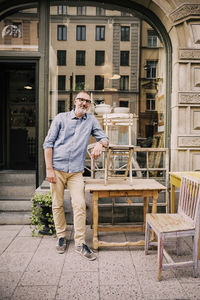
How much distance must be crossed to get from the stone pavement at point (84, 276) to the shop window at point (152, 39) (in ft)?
13.4

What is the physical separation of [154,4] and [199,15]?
0.89 metres

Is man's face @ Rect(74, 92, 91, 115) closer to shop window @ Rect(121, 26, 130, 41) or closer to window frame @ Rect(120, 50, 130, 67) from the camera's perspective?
window frame @ Rect(120, 50, 130, 67)

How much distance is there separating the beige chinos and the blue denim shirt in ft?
0.47

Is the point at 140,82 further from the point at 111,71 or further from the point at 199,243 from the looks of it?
the point at 199,243

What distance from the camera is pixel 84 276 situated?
3.18 m

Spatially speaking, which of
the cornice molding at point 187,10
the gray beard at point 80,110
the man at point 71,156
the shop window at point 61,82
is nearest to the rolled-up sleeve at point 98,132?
the man at point 71,156

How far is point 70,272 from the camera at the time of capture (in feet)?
10.7

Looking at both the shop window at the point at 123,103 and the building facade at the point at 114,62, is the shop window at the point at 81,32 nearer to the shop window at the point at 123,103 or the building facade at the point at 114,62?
the building facade at the point at 114,62

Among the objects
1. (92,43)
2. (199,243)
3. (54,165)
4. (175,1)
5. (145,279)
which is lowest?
(145,279)

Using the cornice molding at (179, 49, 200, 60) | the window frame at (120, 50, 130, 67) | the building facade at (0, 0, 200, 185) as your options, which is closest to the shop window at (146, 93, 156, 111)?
the building facade at (0, 0, 200, 185)

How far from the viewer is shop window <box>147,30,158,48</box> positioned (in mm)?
5570

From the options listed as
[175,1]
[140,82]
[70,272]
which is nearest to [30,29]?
[140,82]

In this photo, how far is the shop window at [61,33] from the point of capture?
18.0 ft

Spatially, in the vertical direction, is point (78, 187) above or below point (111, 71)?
below
